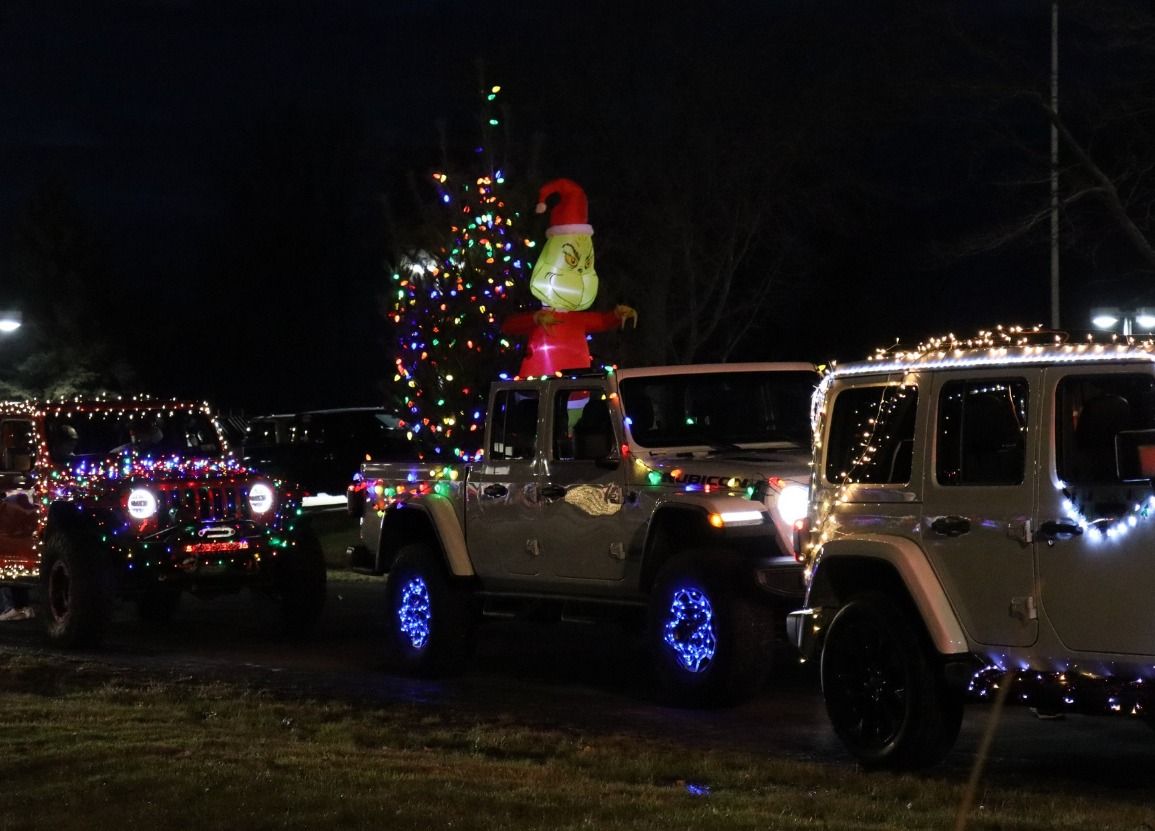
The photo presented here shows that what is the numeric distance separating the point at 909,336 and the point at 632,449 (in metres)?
31.2

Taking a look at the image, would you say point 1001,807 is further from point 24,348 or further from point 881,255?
point 24,348

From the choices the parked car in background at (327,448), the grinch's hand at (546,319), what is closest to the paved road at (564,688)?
the grinch's hand at (546,319)

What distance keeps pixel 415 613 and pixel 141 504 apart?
2999mm

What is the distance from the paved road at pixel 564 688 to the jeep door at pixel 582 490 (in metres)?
0.89

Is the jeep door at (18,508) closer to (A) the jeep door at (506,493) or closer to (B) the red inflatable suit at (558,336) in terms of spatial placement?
(A) the jeep door at (506,493)

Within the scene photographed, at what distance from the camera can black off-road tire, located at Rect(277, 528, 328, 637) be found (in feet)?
51.9

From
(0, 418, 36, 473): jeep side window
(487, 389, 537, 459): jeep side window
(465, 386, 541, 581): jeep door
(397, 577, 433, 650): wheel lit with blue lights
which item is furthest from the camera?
(0, 418, 36, 473): jeep side window

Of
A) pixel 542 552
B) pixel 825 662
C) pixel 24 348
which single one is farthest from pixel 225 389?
pixel 825 662

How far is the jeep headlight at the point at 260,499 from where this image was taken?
1573cm

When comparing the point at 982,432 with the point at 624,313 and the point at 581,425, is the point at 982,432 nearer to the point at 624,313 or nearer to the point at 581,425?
the point at 581,425

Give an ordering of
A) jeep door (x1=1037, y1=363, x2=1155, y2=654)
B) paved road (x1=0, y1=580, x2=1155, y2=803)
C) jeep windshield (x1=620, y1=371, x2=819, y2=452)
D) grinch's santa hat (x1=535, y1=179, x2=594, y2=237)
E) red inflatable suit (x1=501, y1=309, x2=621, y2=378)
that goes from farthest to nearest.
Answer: grinch's santa hat (x1=535, y1=179, x2=594, y2=237), red inflatable suit (x1=501, y1=309, x2=621, y2=378), jeep windshield (x1=620, y1=371, x2=819, y2=452), paved road (x1=0, y1=580, x2=1155, y2=803), jeep door (x1=1037, y1=363, x2=1155, y2=654)

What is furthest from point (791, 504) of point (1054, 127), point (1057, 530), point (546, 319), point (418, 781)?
point (1054, 127)

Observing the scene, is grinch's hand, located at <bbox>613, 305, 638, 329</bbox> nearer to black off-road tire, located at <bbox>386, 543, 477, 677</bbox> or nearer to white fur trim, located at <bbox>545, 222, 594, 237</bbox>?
white fur trim, located at <bbox>545, 222, 594, 237</bbox>

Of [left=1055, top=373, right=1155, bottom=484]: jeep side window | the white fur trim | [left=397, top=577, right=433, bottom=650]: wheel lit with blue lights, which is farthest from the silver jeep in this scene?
the white fur trim
